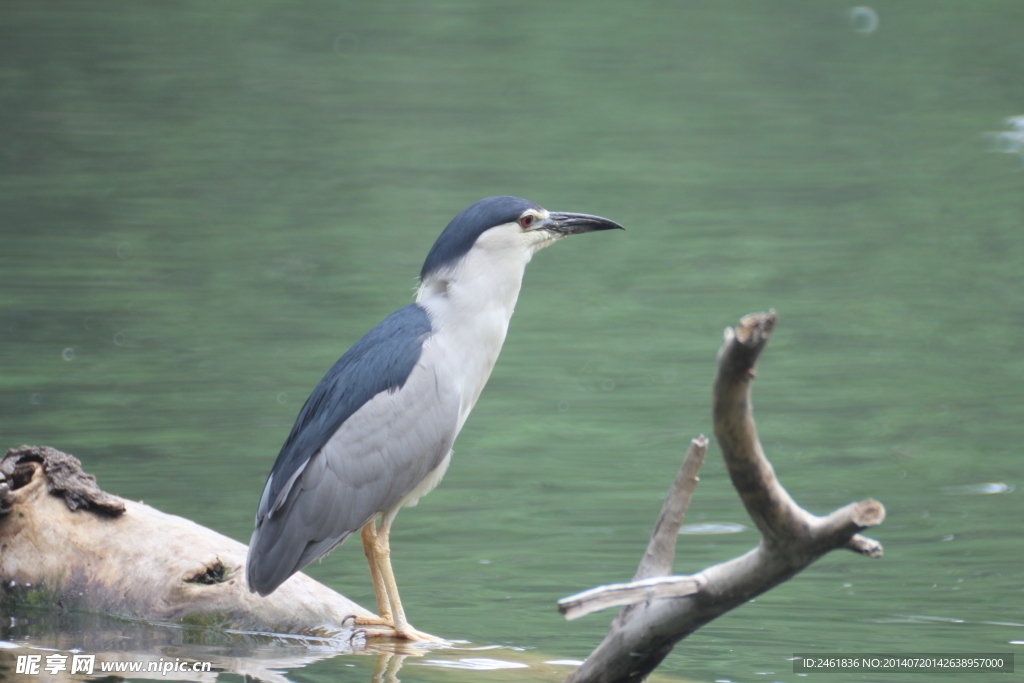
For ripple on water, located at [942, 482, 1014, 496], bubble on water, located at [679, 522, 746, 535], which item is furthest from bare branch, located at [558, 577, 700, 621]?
ripple on water, located at [942, 482, 1014, 496]

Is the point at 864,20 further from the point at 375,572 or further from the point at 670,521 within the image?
the point at 670,521

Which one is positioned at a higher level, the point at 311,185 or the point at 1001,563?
the point at 311,185

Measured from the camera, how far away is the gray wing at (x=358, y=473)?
4379 mm

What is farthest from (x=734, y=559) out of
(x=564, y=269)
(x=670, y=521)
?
(x=564, y=269)

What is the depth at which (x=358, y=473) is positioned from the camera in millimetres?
4562

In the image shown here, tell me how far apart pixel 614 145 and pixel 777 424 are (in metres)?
7.88

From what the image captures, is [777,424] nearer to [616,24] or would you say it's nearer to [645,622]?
[645,622]

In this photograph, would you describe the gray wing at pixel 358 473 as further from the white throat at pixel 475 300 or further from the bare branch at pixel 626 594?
the bare branch at pixel 626 594

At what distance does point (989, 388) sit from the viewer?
8.87 meters

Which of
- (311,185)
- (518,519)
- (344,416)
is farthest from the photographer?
(311,185)

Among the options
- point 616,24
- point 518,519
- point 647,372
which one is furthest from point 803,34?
point 518,519

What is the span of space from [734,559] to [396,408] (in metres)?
1.79

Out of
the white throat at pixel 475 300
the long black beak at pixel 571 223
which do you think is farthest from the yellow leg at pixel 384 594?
the long black beak at pixel 571 223

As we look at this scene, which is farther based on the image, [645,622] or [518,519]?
[518,519]
